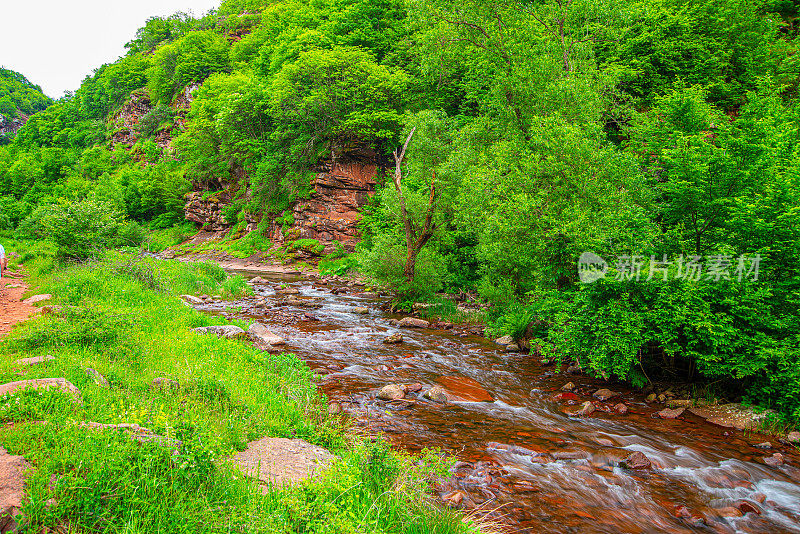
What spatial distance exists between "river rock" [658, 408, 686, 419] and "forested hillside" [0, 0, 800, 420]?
1.00 m

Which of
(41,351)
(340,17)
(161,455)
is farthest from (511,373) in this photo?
(340,17)

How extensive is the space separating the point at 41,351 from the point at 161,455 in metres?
4.44

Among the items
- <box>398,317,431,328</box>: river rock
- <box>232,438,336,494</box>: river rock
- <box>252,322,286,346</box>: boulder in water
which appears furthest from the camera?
<box>398,317,431,328</box>: river rock

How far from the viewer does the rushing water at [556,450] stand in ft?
17.1

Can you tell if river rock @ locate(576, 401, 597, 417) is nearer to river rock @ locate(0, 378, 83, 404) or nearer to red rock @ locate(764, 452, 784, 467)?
red rock @ locate(764, 452, 784, 467)

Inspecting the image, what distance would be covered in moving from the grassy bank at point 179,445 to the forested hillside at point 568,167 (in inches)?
252

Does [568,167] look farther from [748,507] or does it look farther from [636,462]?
[748,507]

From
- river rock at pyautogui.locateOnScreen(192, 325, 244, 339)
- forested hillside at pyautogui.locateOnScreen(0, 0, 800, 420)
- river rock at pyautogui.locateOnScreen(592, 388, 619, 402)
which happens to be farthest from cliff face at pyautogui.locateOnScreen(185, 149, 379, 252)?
river rock at pyautogui.locateOnScreen(592, 388, 619, 402)

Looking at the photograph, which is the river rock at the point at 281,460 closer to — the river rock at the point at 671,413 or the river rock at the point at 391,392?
the river rock at the point at 391,392

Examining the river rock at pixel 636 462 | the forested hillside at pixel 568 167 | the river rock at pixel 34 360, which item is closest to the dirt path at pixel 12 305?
the river rock at pixel 34 360

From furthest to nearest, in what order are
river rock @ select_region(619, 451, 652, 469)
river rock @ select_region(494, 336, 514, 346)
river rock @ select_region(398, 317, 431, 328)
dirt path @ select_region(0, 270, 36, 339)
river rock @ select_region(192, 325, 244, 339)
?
1. river rock @ select_region(398, 317, 431, 328)
2. river rock @ select_region(494, 336, 514, 346)
3. river rock @ select_region(192, 325, 244, 339)
4. dirt path @ select_region(0, 270, 36, 339)
5. river rock @ select_region(619, 451, 652, 469)

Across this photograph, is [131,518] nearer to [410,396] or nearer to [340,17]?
[410,396]

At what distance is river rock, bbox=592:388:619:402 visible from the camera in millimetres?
9203

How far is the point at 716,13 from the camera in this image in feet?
78.8
